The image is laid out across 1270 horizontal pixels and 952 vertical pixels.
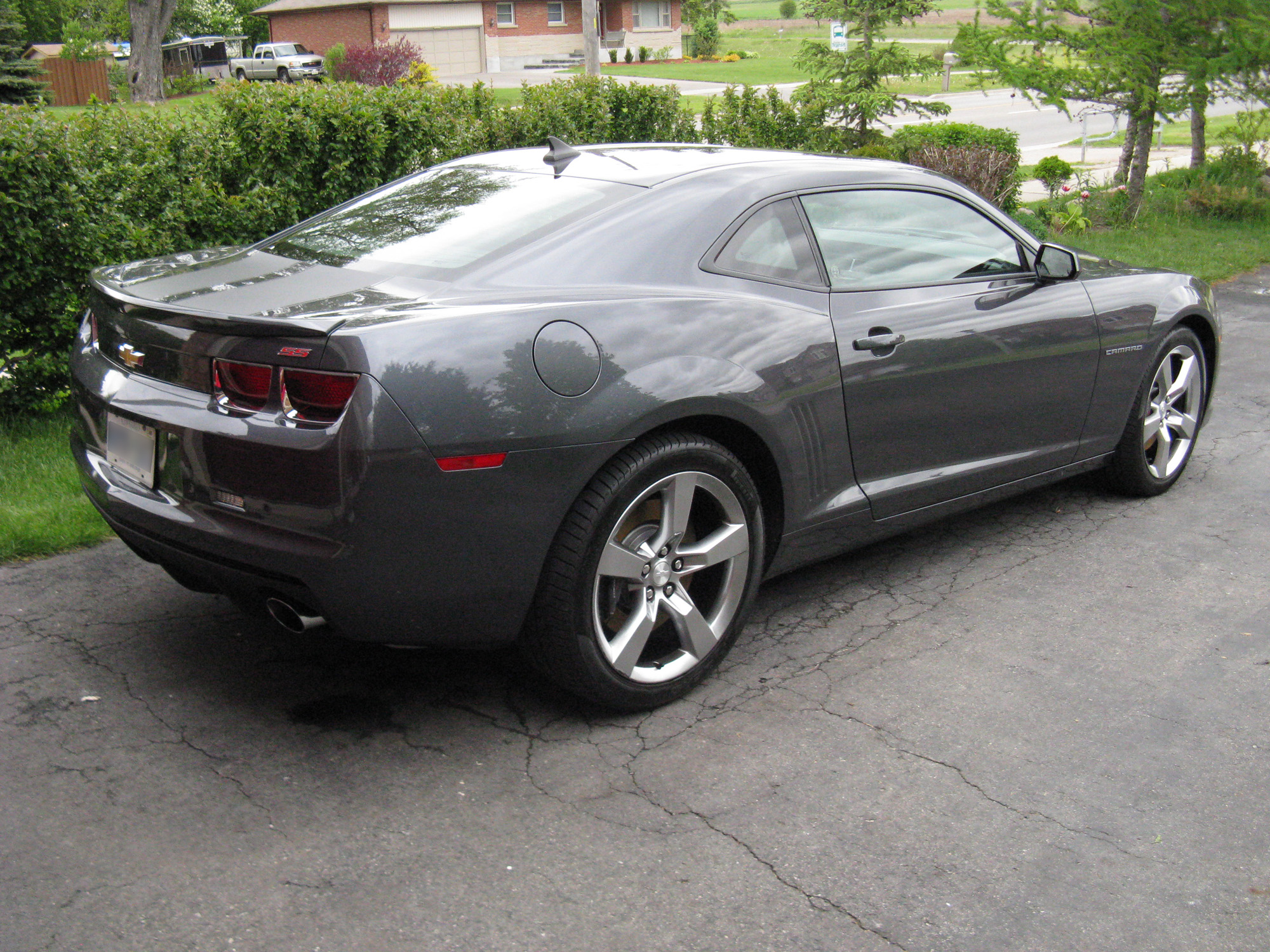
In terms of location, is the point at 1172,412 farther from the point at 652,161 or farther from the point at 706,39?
the point at 706,39

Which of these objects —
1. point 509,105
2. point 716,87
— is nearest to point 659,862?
point 509,105

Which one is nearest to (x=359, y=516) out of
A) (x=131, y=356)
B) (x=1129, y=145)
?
(x=131, y=356)

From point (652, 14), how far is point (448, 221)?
6832 centimetres

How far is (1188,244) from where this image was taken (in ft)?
40.4

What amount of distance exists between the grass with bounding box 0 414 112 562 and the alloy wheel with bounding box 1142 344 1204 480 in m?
4.37

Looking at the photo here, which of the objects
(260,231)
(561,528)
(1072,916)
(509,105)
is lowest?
(1072,916)

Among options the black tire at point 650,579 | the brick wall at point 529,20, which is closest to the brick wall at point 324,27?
the brick wall at point 529,20

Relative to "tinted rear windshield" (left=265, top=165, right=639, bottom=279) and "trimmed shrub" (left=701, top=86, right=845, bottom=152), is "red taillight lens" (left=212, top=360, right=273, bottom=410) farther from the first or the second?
"trimmed shrub" (left=701, top=86, right=845, bottom=152)

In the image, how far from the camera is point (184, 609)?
13.4 ft

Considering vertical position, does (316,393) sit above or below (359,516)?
above

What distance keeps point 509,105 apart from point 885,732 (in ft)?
21.3

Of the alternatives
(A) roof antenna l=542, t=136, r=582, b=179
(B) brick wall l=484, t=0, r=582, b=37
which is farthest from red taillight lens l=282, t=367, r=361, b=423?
(B) brick wall l=484, t=0, r=582, b=37

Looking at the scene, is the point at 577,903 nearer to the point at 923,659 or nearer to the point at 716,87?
the point at 923,659

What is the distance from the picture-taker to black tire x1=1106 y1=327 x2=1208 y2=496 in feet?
16.7
